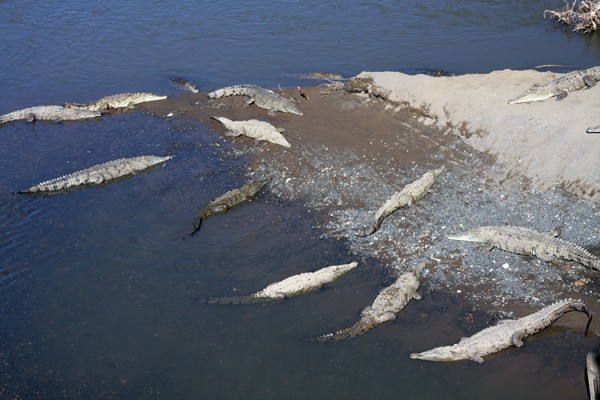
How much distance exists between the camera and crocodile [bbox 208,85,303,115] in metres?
13.8

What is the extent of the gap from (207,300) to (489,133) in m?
6.08

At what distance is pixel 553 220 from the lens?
9430 mm

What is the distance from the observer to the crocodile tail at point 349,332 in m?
7.85

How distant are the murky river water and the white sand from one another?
2.54m

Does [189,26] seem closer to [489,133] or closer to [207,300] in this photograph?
[489,133]

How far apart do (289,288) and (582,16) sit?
12476mm

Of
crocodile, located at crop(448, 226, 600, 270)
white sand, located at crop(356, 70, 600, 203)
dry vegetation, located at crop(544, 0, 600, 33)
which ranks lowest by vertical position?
crocodile, located at crop(448, 226, 600, 270)

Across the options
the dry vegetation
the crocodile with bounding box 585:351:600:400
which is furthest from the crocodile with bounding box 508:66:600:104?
the crocodile with bounding box 585:351:600:400

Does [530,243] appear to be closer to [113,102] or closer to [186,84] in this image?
[186,84]

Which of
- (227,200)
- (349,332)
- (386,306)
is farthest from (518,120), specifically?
(349,332)

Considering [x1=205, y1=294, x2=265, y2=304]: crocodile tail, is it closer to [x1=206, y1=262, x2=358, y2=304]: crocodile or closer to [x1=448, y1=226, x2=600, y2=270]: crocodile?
[x1=206, y1=262, x2=358, y2=304]: crocodile

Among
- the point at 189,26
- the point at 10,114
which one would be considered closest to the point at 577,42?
the point at 189,26

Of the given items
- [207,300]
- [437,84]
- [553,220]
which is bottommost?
[207,300]

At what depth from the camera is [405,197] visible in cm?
1001
